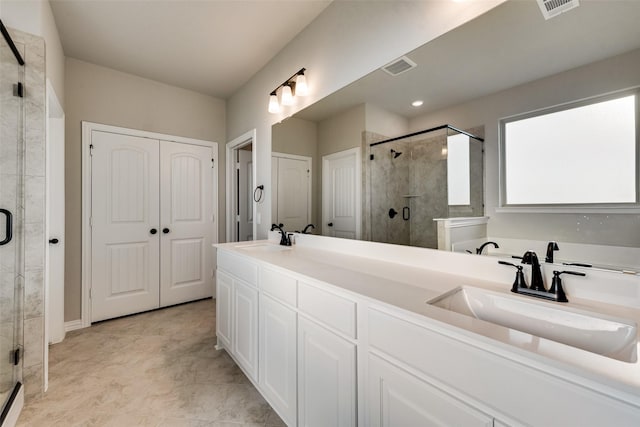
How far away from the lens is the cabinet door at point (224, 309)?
2.05 m

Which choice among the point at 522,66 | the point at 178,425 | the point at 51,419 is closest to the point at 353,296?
the point at 522,66

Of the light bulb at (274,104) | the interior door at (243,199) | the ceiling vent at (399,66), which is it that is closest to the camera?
the ceiling vent at (399,66)

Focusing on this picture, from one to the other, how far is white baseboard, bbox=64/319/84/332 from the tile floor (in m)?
0.11

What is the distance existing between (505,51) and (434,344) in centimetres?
119

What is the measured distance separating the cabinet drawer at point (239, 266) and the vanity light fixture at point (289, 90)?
4.53 ft

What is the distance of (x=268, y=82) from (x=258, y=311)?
Result: 2.22 m

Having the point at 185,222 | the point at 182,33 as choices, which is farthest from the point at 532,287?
the point at 185,222

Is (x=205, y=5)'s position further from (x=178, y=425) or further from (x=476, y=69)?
(x=178, y=425)

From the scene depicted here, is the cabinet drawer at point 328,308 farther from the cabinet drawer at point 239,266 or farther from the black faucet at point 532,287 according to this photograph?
the black faucet at point 532,287

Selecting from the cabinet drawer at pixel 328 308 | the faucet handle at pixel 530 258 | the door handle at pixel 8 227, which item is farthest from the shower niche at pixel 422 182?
the door handle at pixel 8 227

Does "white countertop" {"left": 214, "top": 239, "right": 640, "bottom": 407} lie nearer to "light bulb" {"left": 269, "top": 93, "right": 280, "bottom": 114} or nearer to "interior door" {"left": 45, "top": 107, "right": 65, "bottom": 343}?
"light bulb" {"left": 269, "top": 93, "right": 280, "bottom": 114}

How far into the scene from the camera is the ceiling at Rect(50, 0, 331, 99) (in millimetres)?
2029

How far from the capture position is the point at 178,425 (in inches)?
59.0

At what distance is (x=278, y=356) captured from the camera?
58.0 inches
